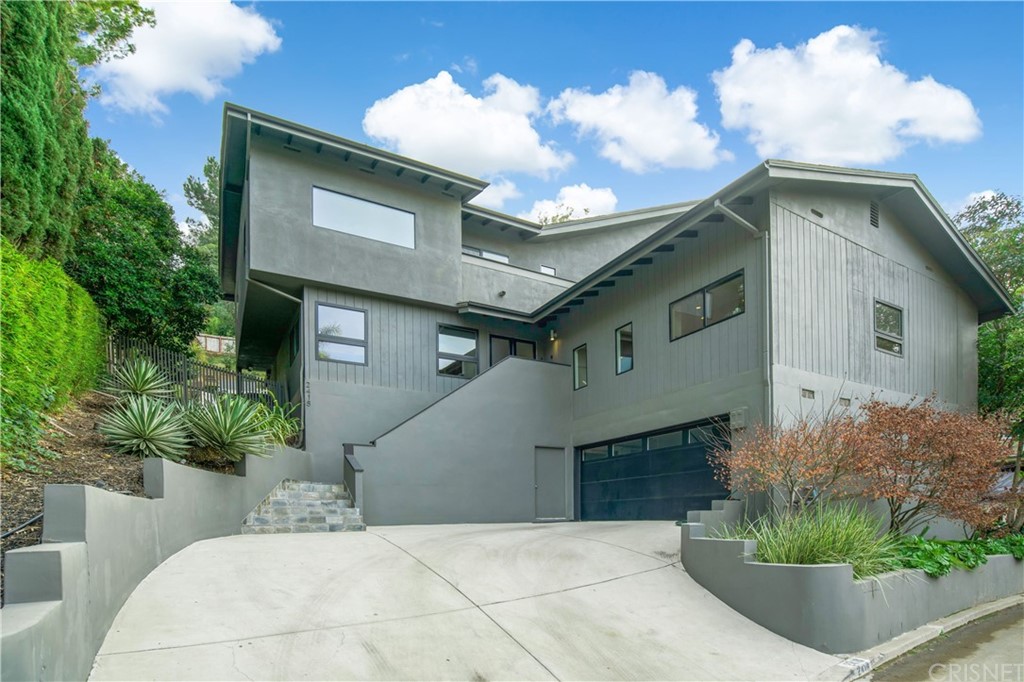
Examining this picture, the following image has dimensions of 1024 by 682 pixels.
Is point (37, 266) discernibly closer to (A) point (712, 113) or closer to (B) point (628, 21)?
(B) point (628, 21)

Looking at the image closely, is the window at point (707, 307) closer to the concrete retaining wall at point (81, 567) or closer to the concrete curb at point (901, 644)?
the concrete curb at point (901, 644)

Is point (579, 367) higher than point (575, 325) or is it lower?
lower

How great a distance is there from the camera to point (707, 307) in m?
10.9

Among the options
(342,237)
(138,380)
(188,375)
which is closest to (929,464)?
(342,237)

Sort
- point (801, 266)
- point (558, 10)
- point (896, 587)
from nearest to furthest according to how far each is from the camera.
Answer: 1. point (896, 587)
2. point (801, 266)
3. point (558, 10)

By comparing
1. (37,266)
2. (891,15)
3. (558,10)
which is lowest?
(37,266)

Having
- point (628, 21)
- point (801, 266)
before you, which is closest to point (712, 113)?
point (628, 21)

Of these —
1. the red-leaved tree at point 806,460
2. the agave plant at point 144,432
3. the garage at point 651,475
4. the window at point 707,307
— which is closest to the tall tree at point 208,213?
the garage at point 651,475

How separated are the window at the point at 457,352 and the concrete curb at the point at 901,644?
10432 millimetres

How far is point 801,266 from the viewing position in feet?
33.4

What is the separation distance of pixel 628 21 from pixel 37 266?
13.0 m

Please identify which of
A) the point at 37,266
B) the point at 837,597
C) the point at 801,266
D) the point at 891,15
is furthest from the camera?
the point at 891,15

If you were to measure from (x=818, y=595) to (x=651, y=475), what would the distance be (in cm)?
609

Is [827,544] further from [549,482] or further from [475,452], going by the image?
[549,482]
